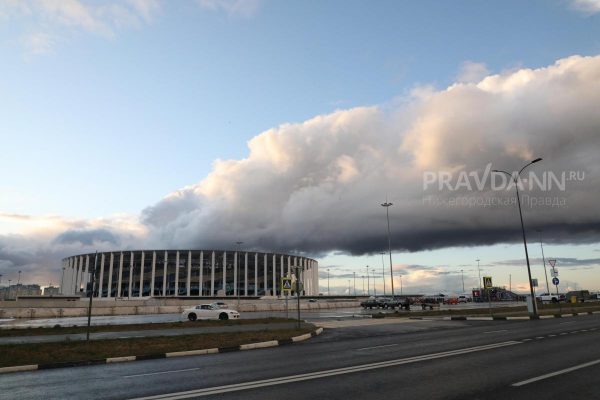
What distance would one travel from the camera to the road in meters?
8.23

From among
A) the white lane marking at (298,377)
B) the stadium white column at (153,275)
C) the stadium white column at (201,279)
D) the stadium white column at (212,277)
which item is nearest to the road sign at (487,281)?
the white lane marking at (298,377)

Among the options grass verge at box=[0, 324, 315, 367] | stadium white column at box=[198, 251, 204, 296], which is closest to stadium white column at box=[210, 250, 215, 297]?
stadium white column at box=[198, 251, 204, 296]

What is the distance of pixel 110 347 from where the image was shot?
16.7 metres

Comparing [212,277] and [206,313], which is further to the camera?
[212,277]

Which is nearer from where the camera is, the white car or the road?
the road

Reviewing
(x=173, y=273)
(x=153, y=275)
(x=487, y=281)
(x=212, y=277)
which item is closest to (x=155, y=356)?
(x=487, y=281)

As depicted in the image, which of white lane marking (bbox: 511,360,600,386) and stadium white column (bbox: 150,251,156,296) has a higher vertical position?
stadium white column (bbox: 150,251,156,296)

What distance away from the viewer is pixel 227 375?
10.6 m

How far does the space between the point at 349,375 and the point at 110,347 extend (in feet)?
35.8

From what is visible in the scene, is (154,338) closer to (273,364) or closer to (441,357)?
(273,364)

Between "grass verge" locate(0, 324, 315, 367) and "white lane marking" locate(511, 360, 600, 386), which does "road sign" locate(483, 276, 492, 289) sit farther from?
"white lane marking" locate(511, 360, 600, 386)

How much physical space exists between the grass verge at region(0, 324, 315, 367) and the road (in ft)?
5.26

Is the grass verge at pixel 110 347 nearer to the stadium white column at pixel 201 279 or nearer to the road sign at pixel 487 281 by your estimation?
the road sign at pixel 487 281

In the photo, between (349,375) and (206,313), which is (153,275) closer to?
(206,313)
